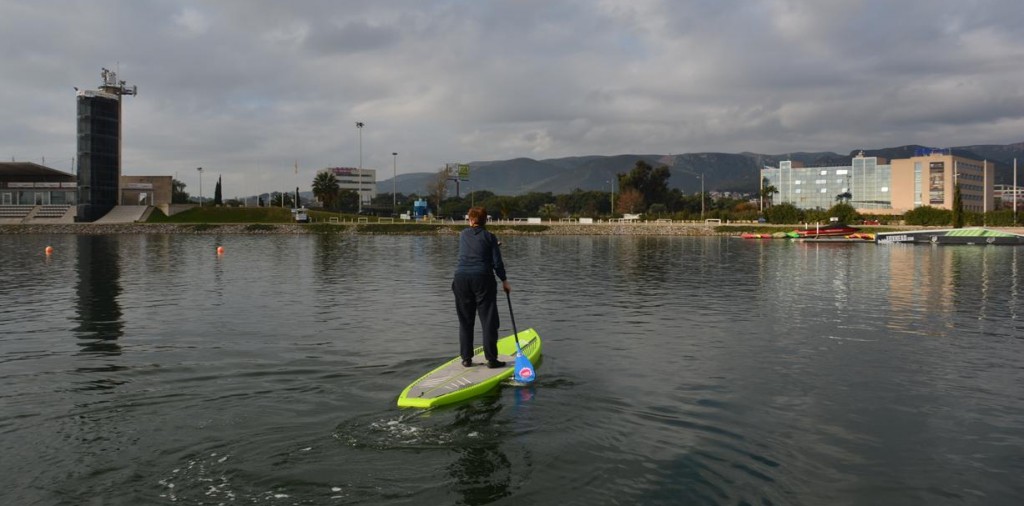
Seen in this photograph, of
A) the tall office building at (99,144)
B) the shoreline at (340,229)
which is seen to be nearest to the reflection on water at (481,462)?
the shoreline at (340,229)

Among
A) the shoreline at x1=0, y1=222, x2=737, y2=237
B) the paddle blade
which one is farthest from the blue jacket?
the shoreline at x1=0, y1=222, x2=737, y2=237

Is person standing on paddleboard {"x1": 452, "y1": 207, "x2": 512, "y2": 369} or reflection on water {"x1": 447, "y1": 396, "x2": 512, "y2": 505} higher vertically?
person standing on paddleboard {"x1": 452, "y1": 207, "x2": 512, "y2": 369}

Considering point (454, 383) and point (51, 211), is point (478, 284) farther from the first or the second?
point (51, 211)

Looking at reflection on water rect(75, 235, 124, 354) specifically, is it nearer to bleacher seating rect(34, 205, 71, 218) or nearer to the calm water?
the calm water

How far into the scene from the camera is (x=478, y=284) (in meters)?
12.5

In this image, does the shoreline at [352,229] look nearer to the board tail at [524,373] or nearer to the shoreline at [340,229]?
the shoreline at [340,229]

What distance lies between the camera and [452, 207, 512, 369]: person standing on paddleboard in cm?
1253

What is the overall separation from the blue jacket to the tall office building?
141 metres

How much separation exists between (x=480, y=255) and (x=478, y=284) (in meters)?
0.54

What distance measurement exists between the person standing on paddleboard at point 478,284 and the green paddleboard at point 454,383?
0.35 metres

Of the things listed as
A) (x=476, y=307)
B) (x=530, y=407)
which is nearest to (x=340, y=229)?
(x=476, y=307)

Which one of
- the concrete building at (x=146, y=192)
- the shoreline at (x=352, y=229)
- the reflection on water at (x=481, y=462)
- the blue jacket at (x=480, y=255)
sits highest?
the concrete building at (x=146, y=192)

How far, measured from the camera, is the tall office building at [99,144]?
127m

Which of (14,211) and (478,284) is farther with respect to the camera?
(14,211)
